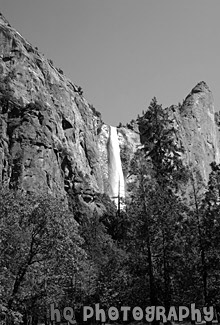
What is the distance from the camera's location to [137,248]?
2636 cm

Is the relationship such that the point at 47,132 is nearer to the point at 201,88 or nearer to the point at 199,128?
the point at 199,128

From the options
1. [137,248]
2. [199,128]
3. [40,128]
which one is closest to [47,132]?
[40,128]

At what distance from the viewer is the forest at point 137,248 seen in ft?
60.2

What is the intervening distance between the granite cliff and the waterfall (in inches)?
36.8

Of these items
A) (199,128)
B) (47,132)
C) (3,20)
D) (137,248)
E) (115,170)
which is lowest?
(137,248)

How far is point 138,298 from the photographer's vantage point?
26.6 metres

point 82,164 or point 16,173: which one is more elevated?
point 82,164

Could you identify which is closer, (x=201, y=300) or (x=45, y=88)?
(x=201, y=300)

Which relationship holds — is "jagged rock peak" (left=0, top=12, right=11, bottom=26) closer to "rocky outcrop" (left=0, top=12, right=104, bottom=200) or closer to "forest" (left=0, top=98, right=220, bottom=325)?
"rocky outcrop" (left=0, top=12, right=104, bottom=200)

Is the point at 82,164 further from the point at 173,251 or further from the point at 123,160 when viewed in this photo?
the point at 173,251

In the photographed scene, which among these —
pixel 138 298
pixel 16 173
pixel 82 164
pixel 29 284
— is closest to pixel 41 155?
pixel 16 173

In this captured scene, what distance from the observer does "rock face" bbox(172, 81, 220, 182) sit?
332 feet

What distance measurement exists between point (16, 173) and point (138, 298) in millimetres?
34135

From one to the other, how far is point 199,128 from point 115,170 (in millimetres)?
33084
